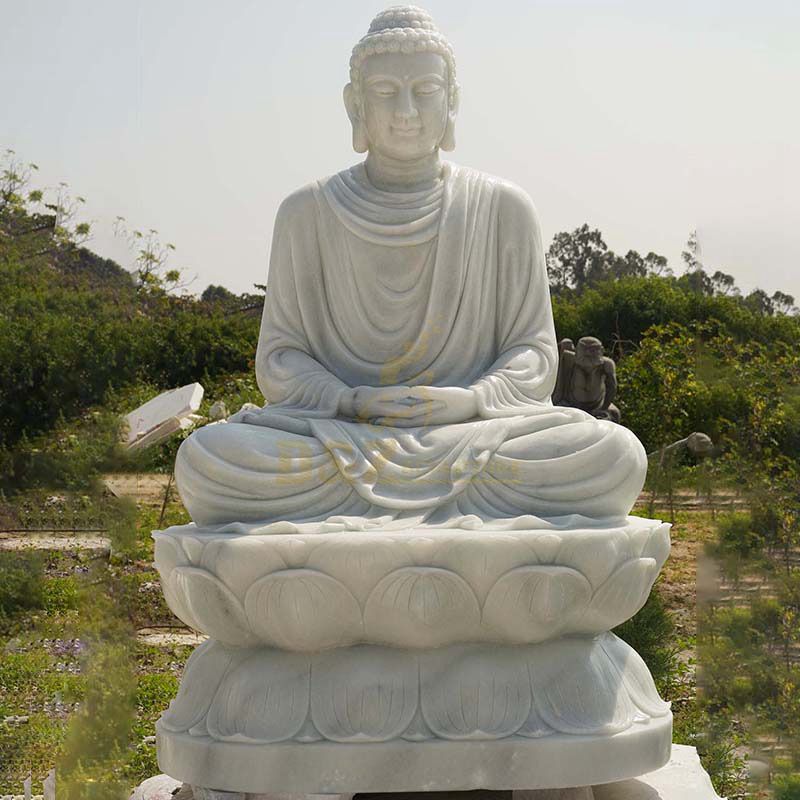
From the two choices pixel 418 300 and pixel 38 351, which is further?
pixel 38 351

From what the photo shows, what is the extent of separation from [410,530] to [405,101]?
1479mm

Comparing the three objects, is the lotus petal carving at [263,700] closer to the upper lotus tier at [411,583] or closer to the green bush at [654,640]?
the upper lotus tier at [411,583]

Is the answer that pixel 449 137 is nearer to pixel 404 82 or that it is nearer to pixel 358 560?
pixel 404 82

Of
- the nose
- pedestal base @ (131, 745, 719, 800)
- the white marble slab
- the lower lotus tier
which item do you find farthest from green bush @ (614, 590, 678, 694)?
the white marble slab

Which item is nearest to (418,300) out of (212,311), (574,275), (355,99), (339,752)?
(355,99)

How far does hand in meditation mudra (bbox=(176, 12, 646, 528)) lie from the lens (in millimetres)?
3996

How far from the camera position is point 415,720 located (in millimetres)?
3613

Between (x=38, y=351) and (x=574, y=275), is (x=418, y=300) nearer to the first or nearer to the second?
(x=38, y=351)

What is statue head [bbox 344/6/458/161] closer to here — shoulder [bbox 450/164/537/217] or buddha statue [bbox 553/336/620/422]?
shoulder [bbox 450/164/537/217]

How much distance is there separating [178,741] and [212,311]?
7.21 meters

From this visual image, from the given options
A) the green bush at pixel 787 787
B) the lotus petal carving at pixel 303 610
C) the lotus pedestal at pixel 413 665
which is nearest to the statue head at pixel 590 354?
the green bush at pixel 787 787

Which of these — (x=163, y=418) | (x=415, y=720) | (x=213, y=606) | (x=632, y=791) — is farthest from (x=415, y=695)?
(x=163, y=418)

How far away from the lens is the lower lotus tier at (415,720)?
358cm

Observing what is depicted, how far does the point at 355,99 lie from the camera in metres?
4.55
